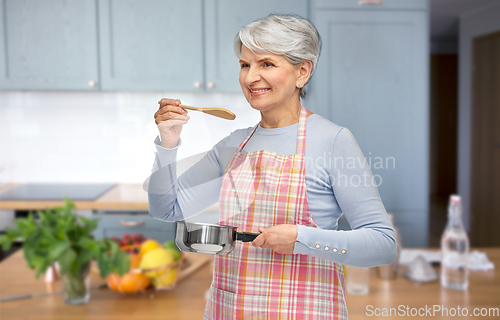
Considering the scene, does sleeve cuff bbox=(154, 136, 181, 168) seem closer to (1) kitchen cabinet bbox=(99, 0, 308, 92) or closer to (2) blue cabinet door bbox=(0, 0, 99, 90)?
(1) kitchen cabinet bbox=(99, 0, 308, 92)

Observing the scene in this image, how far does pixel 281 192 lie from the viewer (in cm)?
69

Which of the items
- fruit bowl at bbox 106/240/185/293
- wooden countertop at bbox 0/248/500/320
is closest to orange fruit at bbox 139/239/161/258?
fruit bowl at bbox 106/240/185/293

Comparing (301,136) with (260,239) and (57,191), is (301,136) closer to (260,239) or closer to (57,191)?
(260,239)

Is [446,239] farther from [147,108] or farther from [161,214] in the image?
[147,108]

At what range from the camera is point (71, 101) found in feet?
8.27

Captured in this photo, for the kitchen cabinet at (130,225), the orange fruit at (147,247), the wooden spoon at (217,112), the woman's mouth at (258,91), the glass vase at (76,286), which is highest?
the woman's mouth at (258,91)

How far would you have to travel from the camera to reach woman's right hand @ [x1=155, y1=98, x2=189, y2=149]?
662 millimetres

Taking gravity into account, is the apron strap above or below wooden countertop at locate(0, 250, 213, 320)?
above

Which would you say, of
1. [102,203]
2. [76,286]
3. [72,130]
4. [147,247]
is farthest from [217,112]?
[72,130]

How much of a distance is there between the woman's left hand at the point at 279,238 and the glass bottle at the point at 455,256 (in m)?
0.60

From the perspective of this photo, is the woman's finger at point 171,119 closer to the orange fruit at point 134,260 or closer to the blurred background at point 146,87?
the orange fruit at point 134,260

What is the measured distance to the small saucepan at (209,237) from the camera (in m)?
0.65

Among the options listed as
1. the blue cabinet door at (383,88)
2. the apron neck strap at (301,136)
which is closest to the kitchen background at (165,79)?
the blue cabinet door at (383,88)

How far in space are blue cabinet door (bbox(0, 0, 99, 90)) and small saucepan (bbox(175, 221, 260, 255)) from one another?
183cm
